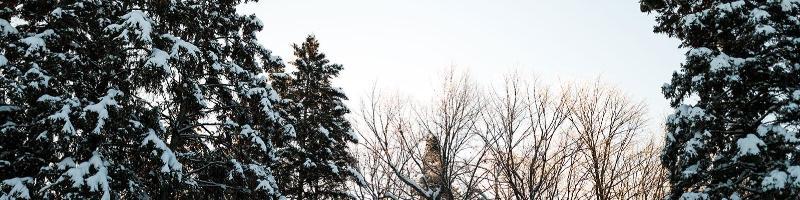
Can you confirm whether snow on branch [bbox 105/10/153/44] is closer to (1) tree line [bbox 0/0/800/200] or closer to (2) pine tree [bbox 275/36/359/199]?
(1) tree line [bbox 0/0/800/200]

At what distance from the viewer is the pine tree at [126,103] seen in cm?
866

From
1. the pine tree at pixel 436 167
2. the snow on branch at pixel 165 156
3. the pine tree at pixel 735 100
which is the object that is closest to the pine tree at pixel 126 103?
the snow on branch at pixel 165 156

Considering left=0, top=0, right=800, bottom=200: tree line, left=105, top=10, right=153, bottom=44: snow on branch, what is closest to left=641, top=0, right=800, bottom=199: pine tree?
left=0, top=0, right=800, bottom=200: tree line

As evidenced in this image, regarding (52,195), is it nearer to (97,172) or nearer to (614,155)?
(97,172)

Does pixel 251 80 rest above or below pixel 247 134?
above

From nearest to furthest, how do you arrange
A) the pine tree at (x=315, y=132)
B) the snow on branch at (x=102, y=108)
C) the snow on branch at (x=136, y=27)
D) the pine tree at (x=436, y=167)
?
the snow on branch at (x=102, y=108) < the snow on branch at (x=136, y=27) < the pine tree at (x=436, y=167) < the pine tree at (x=315, y=132)

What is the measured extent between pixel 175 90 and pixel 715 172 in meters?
11.2

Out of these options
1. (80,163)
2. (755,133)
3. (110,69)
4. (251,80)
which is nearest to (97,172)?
(80,163)

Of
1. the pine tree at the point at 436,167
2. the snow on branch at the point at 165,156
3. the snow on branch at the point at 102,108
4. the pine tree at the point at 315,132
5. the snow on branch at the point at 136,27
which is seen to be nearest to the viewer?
the snow on branch at the point at 102,108

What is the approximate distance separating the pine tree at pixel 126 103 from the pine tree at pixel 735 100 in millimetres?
8916

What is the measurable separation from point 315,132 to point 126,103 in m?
8.77

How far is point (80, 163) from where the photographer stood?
875 cm

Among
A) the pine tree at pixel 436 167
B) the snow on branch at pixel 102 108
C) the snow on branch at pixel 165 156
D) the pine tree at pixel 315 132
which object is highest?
the pine tree at pixel 315 132

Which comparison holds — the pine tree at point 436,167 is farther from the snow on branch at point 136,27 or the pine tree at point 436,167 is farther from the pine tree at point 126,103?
the snow on branch at point 136,27
